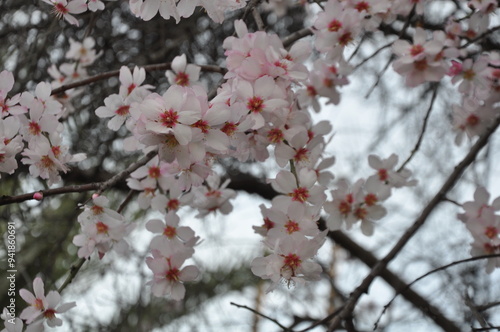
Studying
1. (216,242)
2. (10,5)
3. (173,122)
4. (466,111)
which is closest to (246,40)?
(173,122)

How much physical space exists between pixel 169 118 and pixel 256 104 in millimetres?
216

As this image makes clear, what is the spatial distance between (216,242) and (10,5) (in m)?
1.68

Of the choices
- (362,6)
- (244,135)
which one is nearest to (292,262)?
(244,135)

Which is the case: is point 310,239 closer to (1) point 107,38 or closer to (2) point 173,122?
(2) point 173,122

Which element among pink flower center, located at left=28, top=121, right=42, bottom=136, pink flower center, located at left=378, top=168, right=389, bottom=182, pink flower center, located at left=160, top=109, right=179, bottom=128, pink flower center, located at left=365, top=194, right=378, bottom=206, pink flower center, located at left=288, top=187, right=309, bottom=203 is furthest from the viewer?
pink flower center, located at left=378, top=168, right=389, bottom=182

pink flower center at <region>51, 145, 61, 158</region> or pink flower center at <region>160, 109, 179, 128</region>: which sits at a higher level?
pink flower center at <region>160, 109, 179, 128</region>

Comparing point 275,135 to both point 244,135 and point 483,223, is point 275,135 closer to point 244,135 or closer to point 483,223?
point 244,135

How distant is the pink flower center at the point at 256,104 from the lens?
4.06 ft

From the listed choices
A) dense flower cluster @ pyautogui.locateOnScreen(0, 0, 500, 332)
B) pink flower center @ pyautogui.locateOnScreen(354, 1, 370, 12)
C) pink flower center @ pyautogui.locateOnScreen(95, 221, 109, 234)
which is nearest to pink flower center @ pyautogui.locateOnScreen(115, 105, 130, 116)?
dense flower cluster @ pyautogui.locateOnScreen(0, 0, 500, 332)

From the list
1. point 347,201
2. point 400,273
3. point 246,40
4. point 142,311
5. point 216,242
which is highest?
point 246,40

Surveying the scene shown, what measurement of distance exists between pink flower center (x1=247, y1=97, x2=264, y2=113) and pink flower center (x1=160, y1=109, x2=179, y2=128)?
189 mm

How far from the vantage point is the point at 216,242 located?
356cm

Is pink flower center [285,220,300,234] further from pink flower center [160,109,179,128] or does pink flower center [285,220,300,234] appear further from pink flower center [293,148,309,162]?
pink flower center [160,109,179,128]

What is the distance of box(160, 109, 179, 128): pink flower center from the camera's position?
109 centimetres
